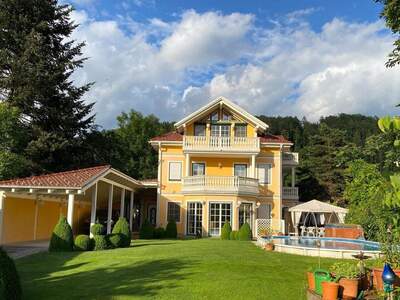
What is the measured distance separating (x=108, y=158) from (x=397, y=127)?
3091 cm

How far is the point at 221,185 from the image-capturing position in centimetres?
2495

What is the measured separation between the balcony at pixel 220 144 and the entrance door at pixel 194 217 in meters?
3.53

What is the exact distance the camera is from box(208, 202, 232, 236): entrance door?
2500 cm

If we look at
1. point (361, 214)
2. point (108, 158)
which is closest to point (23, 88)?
point (108, 158)

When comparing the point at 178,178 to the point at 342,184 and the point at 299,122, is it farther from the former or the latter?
the point at 299,122

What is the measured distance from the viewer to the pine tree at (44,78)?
1099 inches

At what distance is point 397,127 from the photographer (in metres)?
3.08

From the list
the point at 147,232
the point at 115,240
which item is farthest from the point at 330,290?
the point at 147,232

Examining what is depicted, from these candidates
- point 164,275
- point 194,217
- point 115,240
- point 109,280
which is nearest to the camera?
point 109,280

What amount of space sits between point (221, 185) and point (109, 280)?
15.9 meters

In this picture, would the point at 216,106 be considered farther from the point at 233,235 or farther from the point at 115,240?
the point at 115,240

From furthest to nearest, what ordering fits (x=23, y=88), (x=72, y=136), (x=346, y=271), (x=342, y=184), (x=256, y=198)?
1. (x=342, y=184)
2. (x=72, y=136)
3. (x=23, y=88)
4. (x=256, y=198)
5. (x=346, y=271)

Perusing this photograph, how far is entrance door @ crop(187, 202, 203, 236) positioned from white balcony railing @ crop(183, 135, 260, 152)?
3538 millimetres

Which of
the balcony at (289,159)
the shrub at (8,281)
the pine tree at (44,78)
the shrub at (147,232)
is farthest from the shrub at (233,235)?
the shrub at (8,281)
